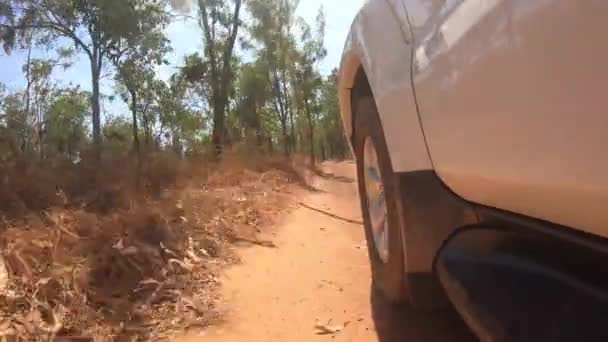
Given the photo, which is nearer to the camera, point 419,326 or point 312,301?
point 419,326

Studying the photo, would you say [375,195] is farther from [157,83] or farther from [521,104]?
[157,83]

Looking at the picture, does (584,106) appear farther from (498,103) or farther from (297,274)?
(297,274)

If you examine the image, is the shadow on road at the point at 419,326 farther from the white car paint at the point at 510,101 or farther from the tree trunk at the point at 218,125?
the tree trunk at the point at 218,125

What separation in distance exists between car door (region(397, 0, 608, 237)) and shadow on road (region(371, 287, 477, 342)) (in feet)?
3.21

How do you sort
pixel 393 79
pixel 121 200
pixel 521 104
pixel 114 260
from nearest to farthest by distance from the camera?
pixel 521 104, pixel 393 79, pixel 114 260, pixel 121 200

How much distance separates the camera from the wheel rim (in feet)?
6.92

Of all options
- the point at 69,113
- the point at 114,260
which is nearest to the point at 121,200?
the point at 114,260

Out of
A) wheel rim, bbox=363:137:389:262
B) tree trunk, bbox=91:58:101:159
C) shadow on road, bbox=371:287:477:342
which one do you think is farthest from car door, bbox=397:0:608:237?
tree trunk, bbox=91:58:101:159

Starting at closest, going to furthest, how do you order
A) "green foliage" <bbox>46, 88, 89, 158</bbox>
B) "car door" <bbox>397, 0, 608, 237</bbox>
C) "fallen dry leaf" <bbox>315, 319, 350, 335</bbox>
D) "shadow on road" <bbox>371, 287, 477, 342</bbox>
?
"car door" <bbox>397, 0, 608, 237</bbox> → "shadow on road" <bbox>371, 287, 477, 342</bbox> → "fallen dry leaf" <bbox>315, 319, 350, 335</bbox> → "green foliage" <bbox>46, 88, 89, 158</bbox>

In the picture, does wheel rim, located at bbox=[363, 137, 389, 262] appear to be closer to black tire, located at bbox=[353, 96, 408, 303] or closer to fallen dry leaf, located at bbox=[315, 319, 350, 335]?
black tire, located at bbox=[353, 96, 408, 303]

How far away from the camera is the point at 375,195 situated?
233cm

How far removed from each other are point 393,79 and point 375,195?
2.92 feet

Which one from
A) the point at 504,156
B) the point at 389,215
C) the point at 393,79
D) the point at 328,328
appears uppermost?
the point at 393,79

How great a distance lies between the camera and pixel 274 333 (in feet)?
7.87
